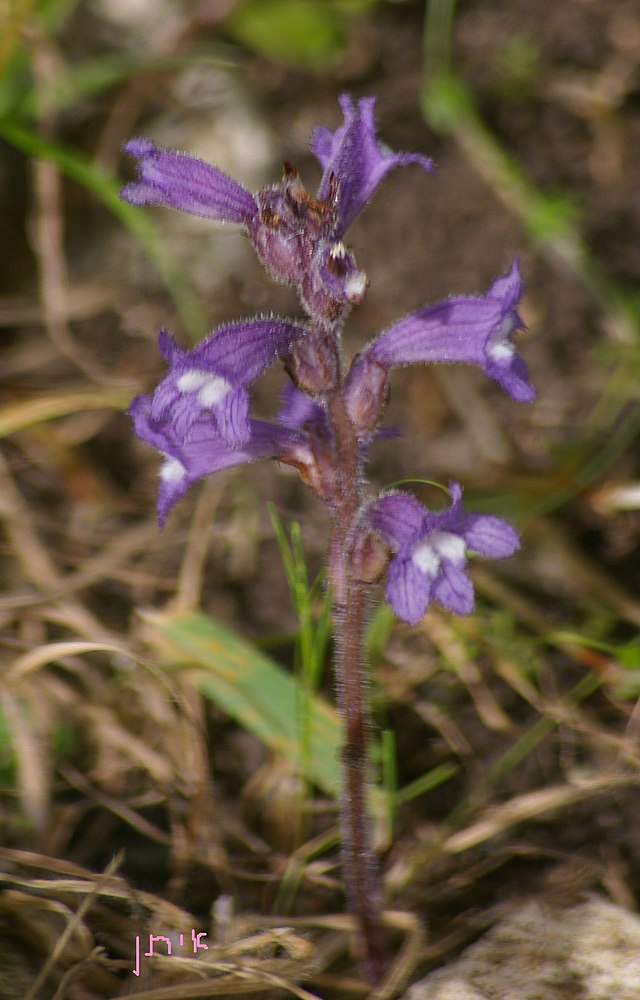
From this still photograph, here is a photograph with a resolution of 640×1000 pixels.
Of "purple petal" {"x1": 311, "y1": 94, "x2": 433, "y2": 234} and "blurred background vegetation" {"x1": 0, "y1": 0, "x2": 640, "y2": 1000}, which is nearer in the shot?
"purple petal" {"x1": 311, "y1": 94, "x2": 433, "y2": 234}

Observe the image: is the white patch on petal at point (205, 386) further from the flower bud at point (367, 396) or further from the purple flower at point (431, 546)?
the purple flower at point (431, 546)

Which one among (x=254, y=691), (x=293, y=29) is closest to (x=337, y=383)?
(x=254, y=691)

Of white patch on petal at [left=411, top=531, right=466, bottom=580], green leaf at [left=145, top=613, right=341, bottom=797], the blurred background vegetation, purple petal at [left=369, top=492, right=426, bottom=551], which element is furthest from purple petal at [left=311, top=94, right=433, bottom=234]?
green leaf at [left=145, top=613, right=341, bottom=797]

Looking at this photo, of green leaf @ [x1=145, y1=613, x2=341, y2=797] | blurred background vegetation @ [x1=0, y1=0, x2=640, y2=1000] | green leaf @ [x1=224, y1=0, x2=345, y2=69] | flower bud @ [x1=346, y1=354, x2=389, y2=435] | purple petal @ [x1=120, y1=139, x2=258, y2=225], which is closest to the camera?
purple petal @ [x1=120, y1=139, x2=258, y2=225]

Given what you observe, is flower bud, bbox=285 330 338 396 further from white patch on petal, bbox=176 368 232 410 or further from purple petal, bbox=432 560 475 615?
purple petal, bbox=432 560 475 615

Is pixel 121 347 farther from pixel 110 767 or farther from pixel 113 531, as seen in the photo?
pixel 110 767

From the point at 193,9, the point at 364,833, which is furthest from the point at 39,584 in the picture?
the point at 193,9
